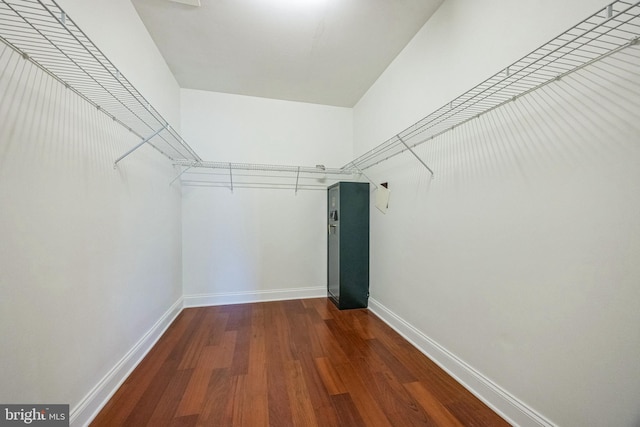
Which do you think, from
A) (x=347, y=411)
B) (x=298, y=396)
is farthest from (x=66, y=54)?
(x=347, y=411)

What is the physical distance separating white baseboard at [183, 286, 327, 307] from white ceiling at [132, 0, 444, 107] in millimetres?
2504

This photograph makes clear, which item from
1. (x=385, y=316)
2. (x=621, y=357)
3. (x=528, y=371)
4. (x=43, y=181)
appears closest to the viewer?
(x=621, y=357)

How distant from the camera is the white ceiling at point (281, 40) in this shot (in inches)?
66.8

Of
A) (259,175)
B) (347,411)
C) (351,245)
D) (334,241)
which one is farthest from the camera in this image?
(259,175)

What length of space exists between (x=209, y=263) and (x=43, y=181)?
200 centimetres

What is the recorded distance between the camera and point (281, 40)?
201 cm

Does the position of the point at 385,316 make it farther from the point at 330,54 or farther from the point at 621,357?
the point at 330,54

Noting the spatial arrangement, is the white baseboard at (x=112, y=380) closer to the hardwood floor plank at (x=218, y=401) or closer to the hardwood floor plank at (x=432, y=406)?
the hardwood floor plank at (x=218, y=401)

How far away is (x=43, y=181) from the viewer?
100 centimetres

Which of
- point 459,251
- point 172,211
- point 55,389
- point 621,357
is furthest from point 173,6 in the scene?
point 621,357

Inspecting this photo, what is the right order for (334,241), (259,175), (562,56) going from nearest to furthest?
(562,56) < (334,241) < (259,175)

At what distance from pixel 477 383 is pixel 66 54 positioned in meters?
2.55

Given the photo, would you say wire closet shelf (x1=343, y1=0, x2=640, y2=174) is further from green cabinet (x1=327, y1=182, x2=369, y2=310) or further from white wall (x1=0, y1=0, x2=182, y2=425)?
white wall (x1=0, y1=0, x2=182, y2=425)

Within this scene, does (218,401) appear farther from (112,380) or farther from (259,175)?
(259,175)
